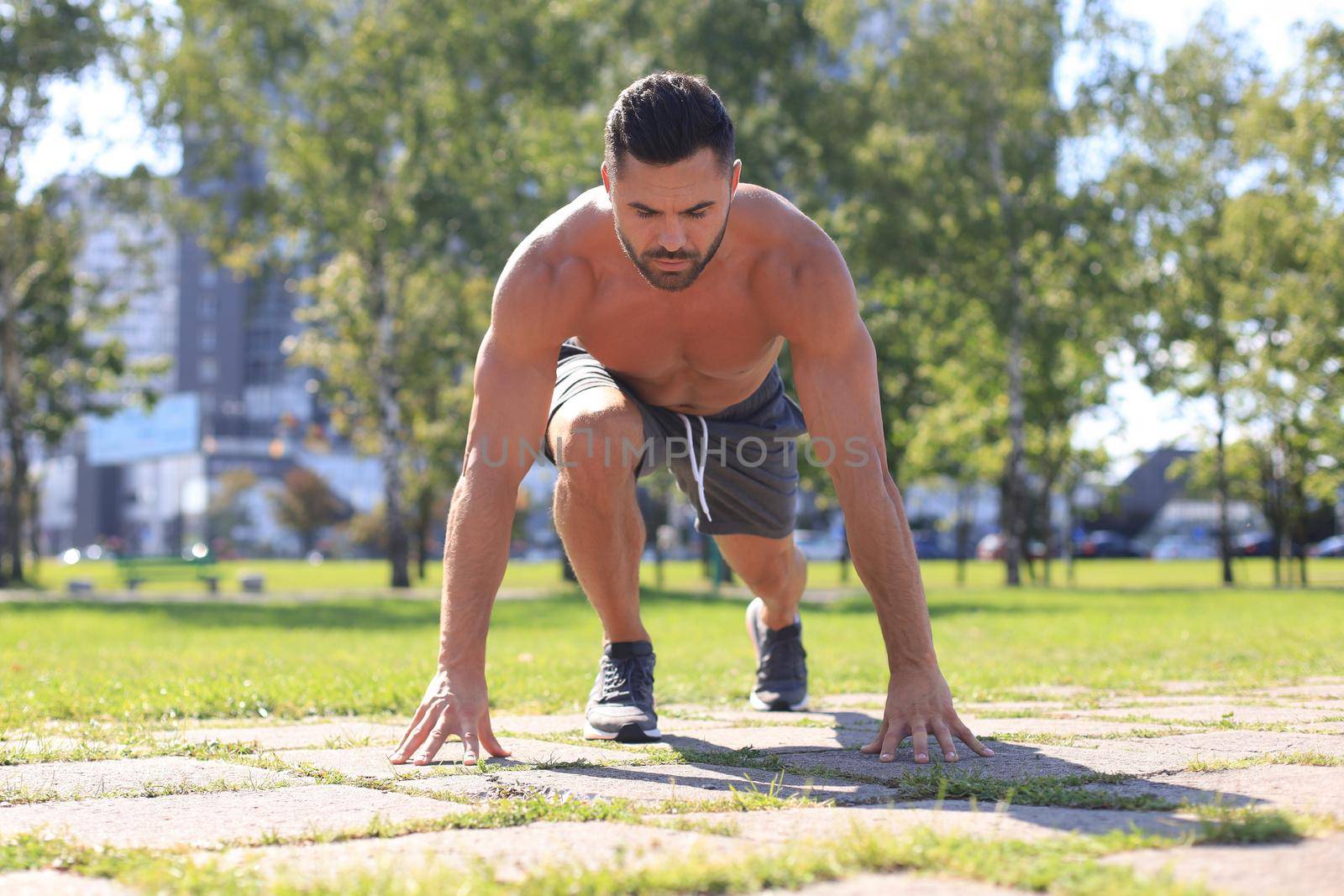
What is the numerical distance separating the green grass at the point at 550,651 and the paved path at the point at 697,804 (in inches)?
44.1

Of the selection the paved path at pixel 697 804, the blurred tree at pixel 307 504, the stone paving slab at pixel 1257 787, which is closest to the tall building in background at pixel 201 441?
the blurred tree at pixel 307 504

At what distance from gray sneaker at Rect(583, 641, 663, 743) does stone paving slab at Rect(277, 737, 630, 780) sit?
0.68 feet

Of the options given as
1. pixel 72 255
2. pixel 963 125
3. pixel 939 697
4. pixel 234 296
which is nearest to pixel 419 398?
pixel 72 255

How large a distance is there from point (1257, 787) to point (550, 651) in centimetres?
677

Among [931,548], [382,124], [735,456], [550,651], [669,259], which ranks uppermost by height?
[382,124]

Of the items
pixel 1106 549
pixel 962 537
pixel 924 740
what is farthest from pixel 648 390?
pixel 1106 549

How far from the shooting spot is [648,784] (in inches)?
117

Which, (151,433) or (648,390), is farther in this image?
(151,433)

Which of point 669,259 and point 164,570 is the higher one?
point 669,259

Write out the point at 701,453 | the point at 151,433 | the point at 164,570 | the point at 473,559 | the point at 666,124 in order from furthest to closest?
the point at 151,433, the point at 164,570, the point at 701,453, the point at 473,559, the point at 666,124

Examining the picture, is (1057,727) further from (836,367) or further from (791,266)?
(791,266)

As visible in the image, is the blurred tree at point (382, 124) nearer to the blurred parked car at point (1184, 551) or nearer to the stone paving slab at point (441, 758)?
the stone paving slab at point (441, 758)

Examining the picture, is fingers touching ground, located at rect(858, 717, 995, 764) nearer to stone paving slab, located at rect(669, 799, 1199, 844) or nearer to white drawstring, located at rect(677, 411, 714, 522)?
stone paving slab, located at rect(669, 799, 1199, 844)

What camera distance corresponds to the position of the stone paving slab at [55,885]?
1.93 meters
